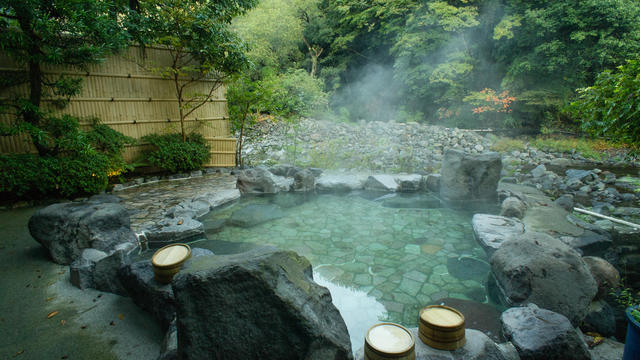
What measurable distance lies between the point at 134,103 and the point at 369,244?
6.83 metres

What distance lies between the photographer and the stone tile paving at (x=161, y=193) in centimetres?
539

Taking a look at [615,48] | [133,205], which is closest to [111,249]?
[133,205]

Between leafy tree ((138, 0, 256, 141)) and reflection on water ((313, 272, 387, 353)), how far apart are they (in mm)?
6410

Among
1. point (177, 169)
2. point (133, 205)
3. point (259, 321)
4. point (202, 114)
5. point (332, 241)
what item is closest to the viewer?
point (259, 321)

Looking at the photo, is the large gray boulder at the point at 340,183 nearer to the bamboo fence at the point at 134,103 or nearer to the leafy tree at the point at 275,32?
the bamboo fence at the point at 134,103

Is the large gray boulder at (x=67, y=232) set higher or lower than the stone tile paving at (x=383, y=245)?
higher

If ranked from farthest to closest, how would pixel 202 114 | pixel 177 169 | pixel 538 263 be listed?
pixel 202 114 → pixel 177 169 → pixel 538 263

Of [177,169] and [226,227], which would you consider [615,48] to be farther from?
[177,169]

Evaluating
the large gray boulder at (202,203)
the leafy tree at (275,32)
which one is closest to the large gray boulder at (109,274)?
the large gray boulder at (202,203)

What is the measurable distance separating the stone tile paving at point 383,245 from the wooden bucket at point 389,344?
123 cm

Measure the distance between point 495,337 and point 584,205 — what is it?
5.42 m

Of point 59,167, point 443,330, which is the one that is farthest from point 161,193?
point 443,330

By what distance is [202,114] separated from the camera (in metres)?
9.02

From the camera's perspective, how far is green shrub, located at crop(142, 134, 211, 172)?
304 inches
